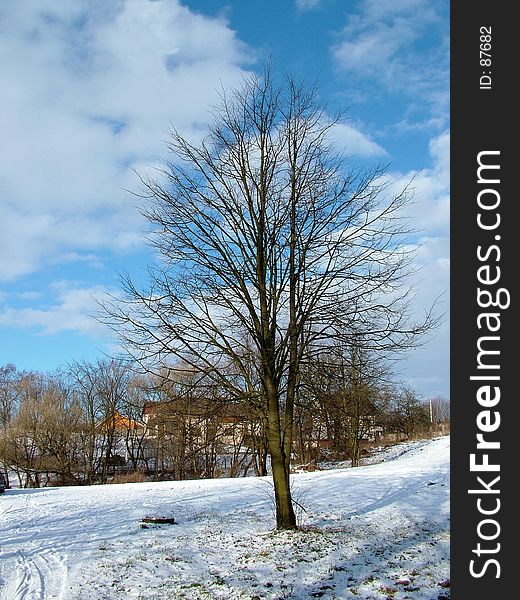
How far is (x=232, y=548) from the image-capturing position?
9.03 metres

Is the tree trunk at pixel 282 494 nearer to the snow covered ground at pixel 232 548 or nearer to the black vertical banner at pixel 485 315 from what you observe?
the snow covered ground at pixel 232 548

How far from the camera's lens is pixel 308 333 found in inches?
400

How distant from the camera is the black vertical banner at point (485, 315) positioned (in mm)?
3475

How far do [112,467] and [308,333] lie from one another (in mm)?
35018

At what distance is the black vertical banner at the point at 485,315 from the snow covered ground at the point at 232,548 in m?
3.13

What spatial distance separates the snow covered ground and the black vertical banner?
3.13 meters

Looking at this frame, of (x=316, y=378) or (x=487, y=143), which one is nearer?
(x=487, y=143)

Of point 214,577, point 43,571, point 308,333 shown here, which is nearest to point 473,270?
point 214,577

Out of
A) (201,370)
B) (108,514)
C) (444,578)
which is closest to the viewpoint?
(444,578)

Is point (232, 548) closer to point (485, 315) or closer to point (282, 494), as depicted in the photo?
point (282, 494)

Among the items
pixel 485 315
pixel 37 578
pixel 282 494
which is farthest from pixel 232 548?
pixel 485 315

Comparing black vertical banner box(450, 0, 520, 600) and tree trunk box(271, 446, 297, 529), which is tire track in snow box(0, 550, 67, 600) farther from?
black vertical banner box(450, 0, 520, 600)

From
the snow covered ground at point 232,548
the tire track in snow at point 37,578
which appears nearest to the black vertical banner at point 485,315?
the snow covered ground at point 232,548

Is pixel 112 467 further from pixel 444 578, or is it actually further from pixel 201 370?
pixel 444 578
